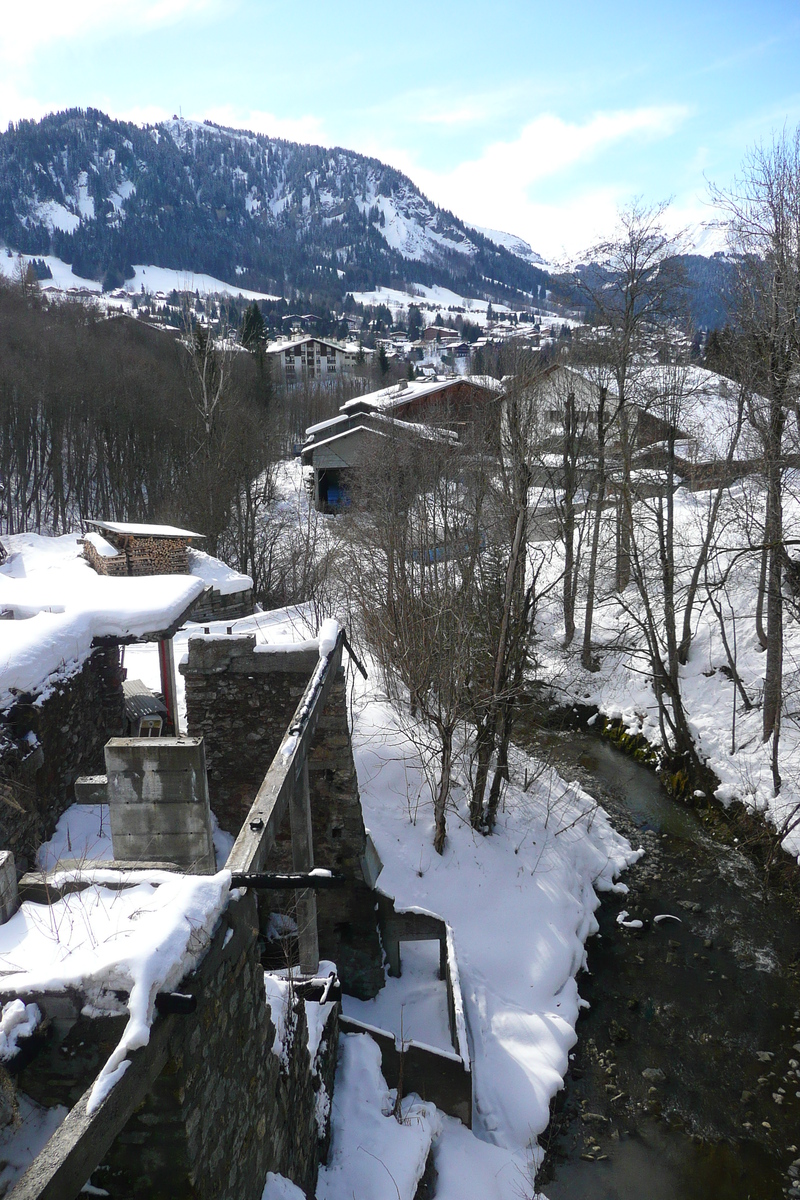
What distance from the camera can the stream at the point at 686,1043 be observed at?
767cm

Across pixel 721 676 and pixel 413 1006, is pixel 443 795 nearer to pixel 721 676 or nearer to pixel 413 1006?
pixel 413 1006

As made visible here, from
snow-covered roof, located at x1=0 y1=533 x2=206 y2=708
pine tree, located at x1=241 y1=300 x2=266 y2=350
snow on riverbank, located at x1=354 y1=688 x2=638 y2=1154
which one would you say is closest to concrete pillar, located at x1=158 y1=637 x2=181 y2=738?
snow-covered roof, located at x1=0 y1=533 x2=206 y2=708

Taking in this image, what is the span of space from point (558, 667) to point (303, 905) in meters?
Result: 14.9

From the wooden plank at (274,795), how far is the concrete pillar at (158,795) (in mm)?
506

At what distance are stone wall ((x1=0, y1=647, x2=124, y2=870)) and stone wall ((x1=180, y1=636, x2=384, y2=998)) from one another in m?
1.52

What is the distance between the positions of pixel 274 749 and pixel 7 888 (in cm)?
521

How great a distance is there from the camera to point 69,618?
9.37 m

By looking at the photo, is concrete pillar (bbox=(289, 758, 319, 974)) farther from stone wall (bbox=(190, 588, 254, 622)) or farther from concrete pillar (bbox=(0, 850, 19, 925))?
stone wall (bbox=(190, 588, 254, 622))

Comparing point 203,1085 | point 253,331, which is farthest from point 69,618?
point 253,331

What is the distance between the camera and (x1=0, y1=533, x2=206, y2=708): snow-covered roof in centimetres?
836

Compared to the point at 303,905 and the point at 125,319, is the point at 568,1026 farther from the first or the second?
the point at 125,319

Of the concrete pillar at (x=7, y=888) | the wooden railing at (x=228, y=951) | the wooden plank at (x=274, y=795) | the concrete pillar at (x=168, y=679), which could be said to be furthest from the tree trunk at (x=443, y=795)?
the concrete pillar at (x=7, y=888)

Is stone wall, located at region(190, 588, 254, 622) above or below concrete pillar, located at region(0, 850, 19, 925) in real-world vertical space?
below

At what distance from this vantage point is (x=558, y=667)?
2081 centimetres
